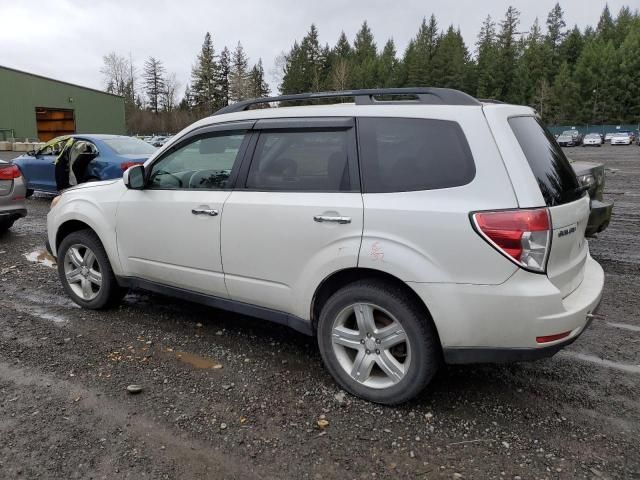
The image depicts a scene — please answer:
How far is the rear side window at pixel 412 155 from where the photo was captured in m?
2.84

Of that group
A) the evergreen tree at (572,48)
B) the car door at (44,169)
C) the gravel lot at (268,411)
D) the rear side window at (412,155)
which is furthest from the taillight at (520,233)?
the evergreen tree at (572,48)

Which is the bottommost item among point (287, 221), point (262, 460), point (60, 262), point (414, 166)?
point (262, 460)

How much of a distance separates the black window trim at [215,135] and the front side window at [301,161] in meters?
0.13

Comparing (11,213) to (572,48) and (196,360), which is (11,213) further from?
(572,48)

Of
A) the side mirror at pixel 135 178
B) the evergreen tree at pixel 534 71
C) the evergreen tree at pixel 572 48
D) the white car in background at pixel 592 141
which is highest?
the evergreen tree at pixel 572 48

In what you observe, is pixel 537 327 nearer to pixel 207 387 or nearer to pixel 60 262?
pixel 207 387

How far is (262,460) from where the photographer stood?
8.77 ft

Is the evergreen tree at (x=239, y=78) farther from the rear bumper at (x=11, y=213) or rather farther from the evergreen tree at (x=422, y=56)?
the rear bumper at (x=11, y=213)

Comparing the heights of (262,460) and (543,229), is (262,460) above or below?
Answer: below

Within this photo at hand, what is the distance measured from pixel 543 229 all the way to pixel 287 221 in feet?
4.99

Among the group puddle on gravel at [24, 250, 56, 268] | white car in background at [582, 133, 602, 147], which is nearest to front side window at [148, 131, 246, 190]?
puddle on gravel at [24, 250, 56, 268]

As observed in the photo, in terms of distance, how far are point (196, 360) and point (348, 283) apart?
142cm

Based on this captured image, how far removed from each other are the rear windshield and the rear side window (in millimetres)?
367

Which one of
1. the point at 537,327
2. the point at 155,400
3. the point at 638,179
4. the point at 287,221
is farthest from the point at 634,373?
the point at 638,179
